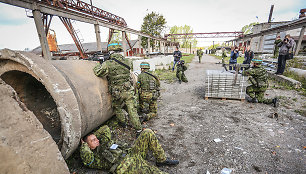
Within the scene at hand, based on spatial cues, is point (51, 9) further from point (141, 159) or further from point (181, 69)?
point (181, 69)

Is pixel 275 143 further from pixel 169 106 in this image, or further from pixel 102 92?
pixel 102 92

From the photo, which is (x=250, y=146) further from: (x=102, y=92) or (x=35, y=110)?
(x=35, y=110)

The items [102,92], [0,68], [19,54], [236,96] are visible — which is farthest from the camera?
[236,96]

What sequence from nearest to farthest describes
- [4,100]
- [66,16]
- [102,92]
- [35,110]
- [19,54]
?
1. [4,100]
2. [19,54]
3. [35,110]
4. [102,92]
5. [66,16]

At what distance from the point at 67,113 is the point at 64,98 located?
19 centimetres

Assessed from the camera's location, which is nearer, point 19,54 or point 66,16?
point 19,54

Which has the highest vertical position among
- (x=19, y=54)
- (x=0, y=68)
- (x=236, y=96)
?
(x=19, y=54)

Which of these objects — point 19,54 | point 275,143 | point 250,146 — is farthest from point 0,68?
point 275,143

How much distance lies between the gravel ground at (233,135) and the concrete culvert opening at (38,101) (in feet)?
6.81

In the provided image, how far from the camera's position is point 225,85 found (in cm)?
→ 463

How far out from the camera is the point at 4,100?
123cm

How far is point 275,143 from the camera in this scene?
2656mm

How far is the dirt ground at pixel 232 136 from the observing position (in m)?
2.20

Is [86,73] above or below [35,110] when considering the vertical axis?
above
